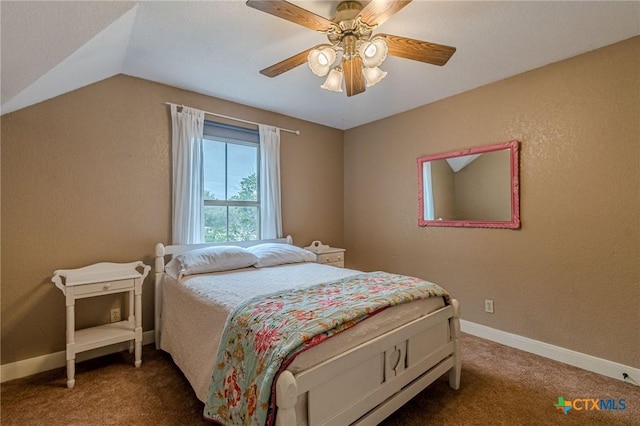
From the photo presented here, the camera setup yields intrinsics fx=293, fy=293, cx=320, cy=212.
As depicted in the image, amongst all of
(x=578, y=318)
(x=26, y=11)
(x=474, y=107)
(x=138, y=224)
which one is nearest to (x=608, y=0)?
(x=474, y=107)

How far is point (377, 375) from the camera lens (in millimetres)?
1486

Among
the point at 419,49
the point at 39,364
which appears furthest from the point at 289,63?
the point at 39,364

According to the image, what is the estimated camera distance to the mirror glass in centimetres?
267

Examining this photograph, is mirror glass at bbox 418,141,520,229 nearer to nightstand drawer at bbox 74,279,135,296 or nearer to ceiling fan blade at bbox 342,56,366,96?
ceiling fan blade at bbox 342,56,366,96

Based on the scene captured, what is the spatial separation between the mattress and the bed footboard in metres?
0.05

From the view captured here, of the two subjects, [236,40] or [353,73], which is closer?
[353,73]

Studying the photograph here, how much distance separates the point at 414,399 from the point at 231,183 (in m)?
2.62

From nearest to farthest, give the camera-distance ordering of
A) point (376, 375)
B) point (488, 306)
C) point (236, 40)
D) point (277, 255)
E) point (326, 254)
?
point (376, 375)
point (236, 40)
point (488, 306)
point (277, 255)
point (326, 254)

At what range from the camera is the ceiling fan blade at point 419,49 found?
1.67m

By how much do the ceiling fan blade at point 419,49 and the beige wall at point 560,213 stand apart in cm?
131

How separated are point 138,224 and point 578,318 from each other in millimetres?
3780

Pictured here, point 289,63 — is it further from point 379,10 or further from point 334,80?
point 379,10

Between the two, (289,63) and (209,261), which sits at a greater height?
(289,63)

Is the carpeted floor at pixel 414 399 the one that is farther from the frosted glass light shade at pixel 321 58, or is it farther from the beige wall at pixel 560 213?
the frosted glass light shade at pixel 321 58
